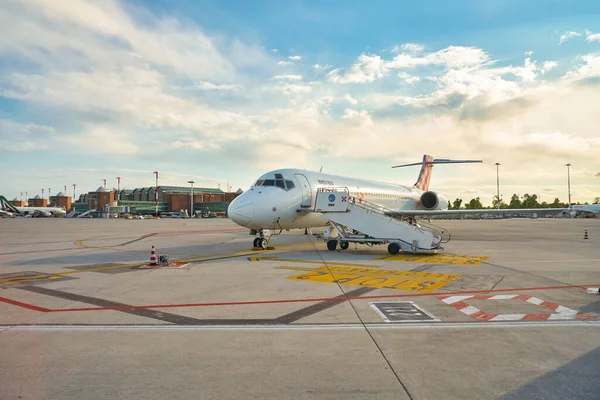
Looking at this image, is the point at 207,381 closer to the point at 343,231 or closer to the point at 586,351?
the point at 586,351

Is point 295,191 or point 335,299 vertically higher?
point 295,191

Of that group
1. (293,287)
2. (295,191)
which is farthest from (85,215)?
(293,287)

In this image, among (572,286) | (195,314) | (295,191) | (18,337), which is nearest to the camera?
(18,337)

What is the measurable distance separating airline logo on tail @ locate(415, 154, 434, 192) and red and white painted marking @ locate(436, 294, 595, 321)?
3146 centimetres

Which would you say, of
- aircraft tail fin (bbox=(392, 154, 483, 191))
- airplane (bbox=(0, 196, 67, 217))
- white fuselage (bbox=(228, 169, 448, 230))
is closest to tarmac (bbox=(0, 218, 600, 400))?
white fuselage (bbox=(228, 169, 448, 230))

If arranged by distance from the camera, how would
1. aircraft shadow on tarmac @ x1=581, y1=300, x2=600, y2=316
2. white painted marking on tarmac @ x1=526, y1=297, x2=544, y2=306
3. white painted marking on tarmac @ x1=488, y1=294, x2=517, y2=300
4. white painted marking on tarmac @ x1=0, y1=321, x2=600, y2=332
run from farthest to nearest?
white painted marking on tarmac @ x1=488, y1=294, x2=517, y2=300, white painted marking on tarmac @ x1=526, y1=297, x2=544, y2=306, aircraft shadow on tarmac @ x1=581, y1=300, x2=600, y2=316, white painted marking on tarmac @ x1=0, y1=321, x2=600, y2=332

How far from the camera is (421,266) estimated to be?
13898 millimetres

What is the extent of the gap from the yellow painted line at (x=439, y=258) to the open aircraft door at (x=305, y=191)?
4732 mm

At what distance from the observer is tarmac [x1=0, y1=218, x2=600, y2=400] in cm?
428

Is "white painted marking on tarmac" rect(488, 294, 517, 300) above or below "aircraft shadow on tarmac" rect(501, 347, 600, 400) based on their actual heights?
below

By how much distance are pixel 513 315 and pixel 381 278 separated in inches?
173

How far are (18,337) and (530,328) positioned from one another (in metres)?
7.64

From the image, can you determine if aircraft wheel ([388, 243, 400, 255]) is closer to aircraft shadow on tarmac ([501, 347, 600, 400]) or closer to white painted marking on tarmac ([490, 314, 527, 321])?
white painted marking on tarmac ([490, 314, 527, 321])

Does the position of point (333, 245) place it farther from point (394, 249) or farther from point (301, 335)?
point (301, 335)
